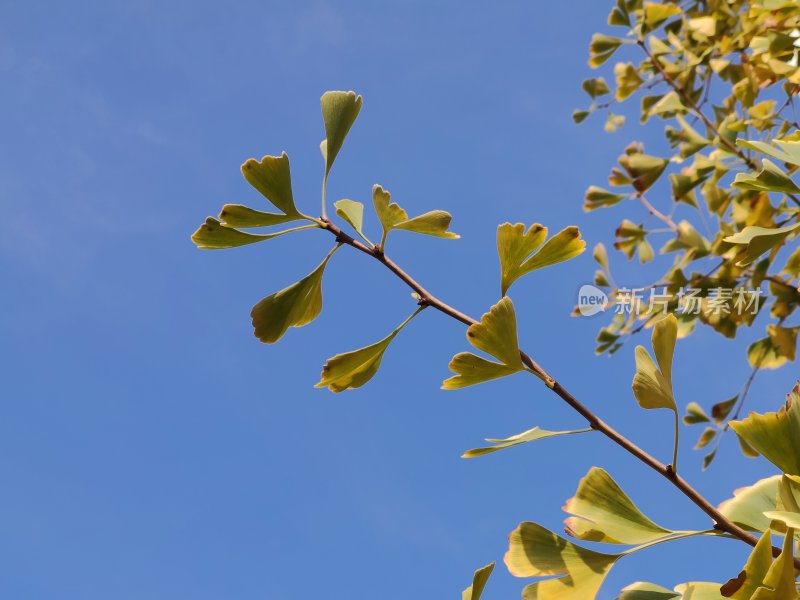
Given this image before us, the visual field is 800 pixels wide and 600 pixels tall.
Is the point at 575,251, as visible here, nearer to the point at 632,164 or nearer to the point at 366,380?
the point at 366,380

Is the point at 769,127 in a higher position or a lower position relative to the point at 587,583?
higher

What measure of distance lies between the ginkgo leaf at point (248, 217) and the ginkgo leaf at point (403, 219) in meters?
0.11

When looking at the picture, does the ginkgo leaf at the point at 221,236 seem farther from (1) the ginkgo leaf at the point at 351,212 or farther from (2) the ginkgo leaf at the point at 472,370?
(2) the ginkgo leaf at the point at 472,370

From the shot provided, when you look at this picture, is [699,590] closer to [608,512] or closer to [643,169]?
[608,512]

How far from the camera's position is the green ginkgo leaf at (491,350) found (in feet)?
2.63

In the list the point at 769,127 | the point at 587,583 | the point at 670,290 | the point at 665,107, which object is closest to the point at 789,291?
the point at 670,290

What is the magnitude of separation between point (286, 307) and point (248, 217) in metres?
0.13

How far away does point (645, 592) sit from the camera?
788 mm

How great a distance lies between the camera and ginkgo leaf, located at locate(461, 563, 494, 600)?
77cm

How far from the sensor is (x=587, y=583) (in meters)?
0.80

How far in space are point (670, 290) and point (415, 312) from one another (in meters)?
1.76

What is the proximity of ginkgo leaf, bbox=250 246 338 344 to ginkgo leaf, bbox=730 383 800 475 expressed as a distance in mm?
531

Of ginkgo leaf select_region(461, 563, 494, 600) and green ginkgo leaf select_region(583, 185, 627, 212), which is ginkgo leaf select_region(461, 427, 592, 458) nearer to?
ginkgo leaf select_region(461, 563, 494, 600)

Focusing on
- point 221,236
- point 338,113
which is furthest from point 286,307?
point 338,113
